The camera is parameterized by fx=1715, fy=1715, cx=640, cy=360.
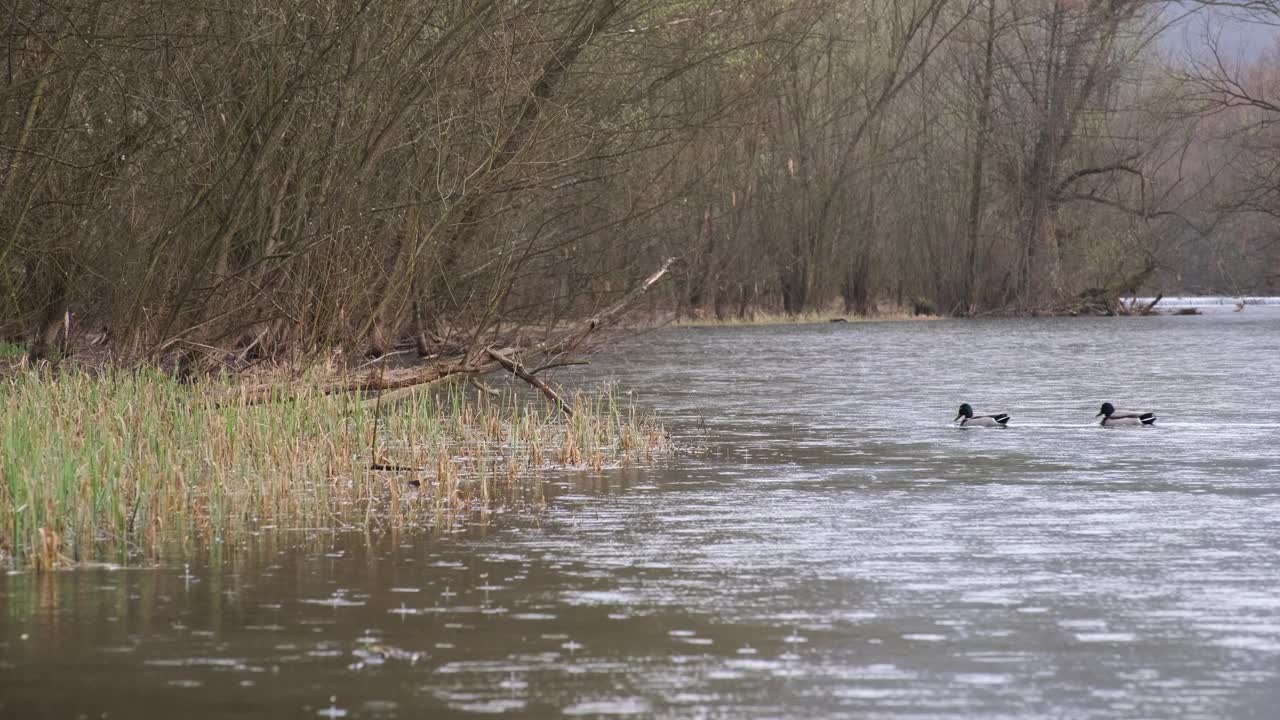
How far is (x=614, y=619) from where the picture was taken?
706 cm

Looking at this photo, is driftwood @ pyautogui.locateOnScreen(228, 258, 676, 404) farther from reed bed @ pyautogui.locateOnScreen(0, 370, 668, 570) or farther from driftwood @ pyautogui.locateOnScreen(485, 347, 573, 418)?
reed bed @ pyautogui.locateOnScreen(0, 370, 668, 570)

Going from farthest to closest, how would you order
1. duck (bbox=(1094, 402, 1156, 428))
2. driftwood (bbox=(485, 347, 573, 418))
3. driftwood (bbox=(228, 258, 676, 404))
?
duck (bbox=(1094, 402, 1156, 428)), driftwood (bbox=(485, 347, 573, 418)), driftwood (bbox=(228, 258, 676, 404))

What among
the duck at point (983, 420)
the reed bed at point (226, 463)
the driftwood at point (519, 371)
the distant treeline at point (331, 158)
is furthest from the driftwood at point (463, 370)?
the duck at point (983, 420)

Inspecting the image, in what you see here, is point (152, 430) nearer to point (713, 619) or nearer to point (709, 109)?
point (713, 619)

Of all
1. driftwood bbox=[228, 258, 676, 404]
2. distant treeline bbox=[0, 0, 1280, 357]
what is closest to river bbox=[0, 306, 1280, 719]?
driftwood bbox=[228, 258, 676, 404]

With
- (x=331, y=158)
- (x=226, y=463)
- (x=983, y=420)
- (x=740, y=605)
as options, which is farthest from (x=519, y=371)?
(x=740, y=605)

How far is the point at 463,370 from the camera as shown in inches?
629

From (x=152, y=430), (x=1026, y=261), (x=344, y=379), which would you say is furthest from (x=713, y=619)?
(x=1026, y=261)

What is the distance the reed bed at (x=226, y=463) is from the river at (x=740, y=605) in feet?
1.49

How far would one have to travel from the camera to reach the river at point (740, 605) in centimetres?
579

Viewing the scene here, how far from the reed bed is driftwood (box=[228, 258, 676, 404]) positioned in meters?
0.25

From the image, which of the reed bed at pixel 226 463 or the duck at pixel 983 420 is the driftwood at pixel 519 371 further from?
the duck at pixel 983 420

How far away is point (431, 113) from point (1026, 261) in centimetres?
4013

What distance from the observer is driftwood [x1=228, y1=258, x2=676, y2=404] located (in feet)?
45.5
